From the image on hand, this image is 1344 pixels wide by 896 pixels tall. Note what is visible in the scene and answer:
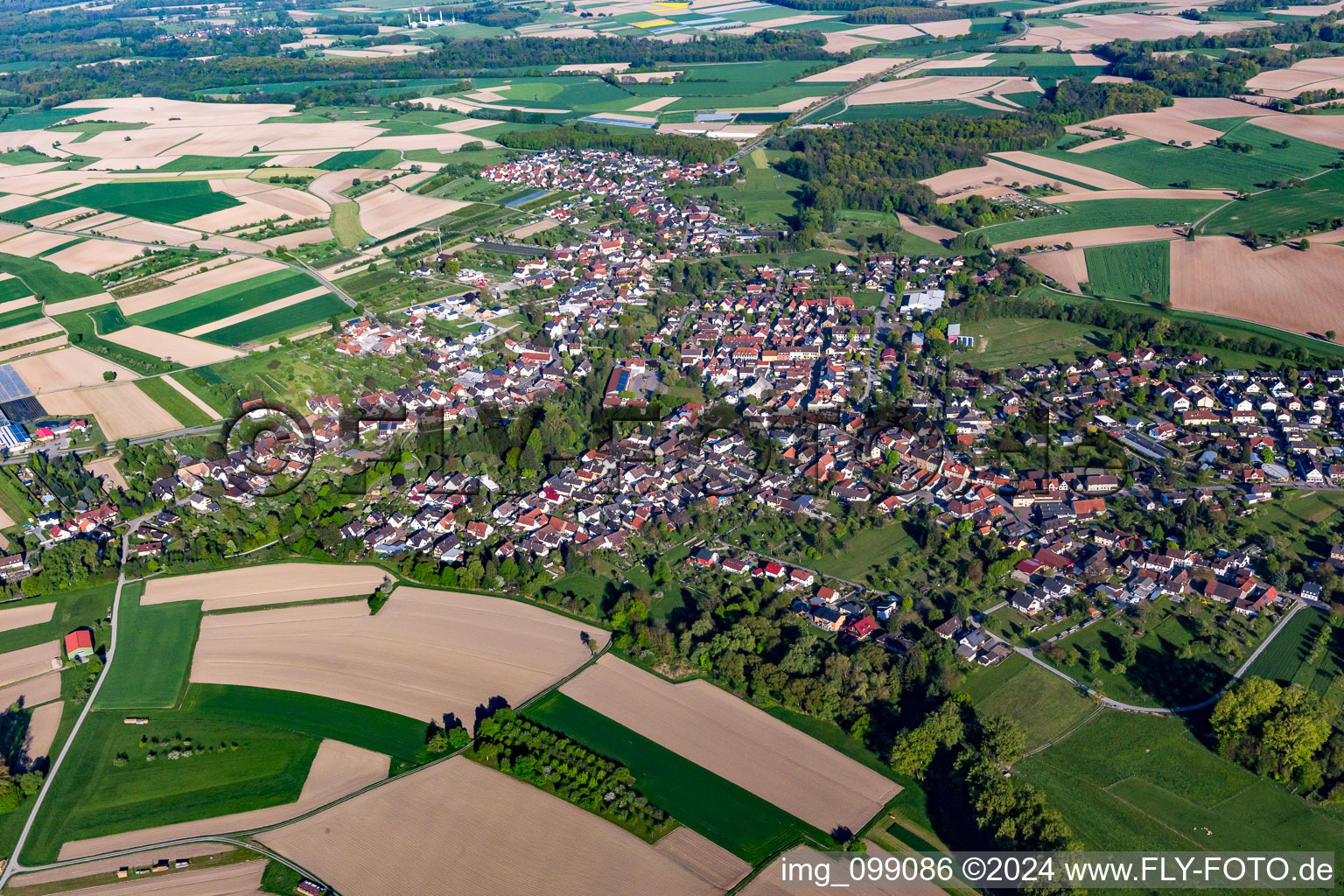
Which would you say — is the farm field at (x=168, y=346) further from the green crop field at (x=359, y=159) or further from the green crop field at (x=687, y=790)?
the green crop field at (x=359, y=159)

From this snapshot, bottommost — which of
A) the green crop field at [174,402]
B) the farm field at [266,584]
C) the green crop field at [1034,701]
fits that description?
the green crop field at [1034,701]

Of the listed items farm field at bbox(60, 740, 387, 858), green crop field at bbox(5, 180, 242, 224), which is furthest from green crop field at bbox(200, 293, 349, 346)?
farm field at bbox(60, 740, 387, 858)

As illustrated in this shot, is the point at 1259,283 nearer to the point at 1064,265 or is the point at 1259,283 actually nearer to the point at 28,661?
the point at 1064,265

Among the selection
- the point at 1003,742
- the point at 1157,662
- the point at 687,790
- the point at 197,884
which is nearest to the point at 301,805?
the point at 197,884

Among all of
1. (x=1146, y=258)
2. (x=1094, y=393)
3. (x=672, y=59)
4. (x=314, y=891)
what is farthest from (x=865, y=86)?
(x=314, y=891)

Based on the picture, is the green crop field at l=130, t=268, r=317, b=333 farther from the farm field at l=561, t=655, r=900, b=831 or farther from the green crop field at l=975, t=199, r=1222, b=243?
the green crop field at l=975, t=199, r=1222, b=243

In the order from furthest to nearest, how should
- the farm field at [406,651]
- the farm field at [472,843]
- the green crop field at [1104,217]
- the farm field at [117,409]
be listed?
the green crop field at [1104,217] < the farm field at [117,409] < the farm field at [406,651] < the farm field at [472,843]

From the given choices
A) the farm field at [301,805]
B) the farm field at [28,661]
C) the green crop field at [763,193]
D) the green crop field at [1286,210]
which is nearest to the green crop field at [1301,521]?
the farm field at [301,805]

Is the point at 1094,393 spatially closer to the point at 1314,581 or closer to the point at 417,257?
the point at 1314,581
